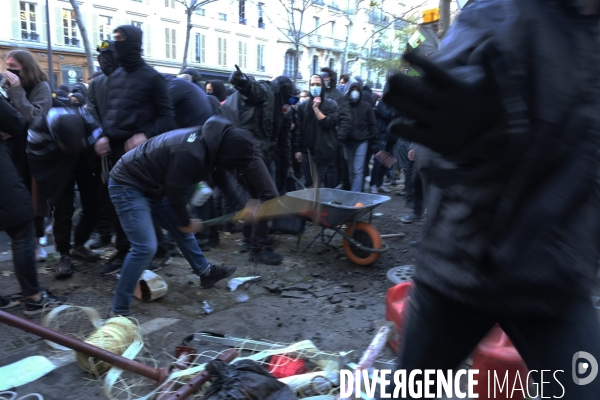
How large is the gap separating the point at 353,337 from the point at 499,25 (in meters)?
2.92

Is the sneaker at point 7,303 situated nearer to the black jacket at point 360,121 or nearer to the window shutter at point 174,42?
the black jacket at point 360,121

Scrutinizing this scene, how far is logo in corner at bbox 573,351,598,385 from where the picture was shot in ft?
4.26

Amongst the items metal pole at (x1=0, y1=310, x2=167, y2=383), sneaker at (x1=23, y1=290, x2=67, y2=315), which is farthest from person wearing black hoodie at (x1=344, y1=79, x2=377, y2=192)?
metal pole at (x1=0, y1=310, x2=167, y2=383)

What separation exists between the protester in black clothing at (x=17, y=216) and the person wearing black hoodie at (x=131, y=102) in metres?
0.97

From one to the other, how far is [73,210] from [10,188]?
1263 millimetres

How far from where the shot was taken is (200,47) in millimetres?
36000

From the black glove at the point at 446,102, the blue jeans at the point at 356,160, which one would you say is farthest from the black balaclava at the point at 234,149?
the blue jeans at the point at 356,160

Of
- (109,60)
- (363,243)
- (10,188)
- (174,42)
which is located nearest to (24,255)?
(10,188)

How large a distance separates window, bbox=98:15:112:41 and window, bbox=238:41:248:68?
1070 cm

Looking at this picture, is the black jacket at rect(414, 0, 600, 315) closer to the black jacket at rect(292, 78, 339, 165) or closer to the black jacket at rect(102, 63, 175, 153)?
the black jacket at rect(102, 63, 175, 153)

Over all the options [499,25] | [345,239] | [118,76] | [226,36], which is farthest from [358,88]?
[226,36]

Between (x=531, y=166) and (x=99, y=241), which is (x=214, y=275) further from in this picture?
(x=531, y=166)

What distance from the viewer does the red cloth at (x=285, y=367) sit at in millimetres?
3003

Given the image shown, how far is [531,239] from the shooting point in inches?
47.6
